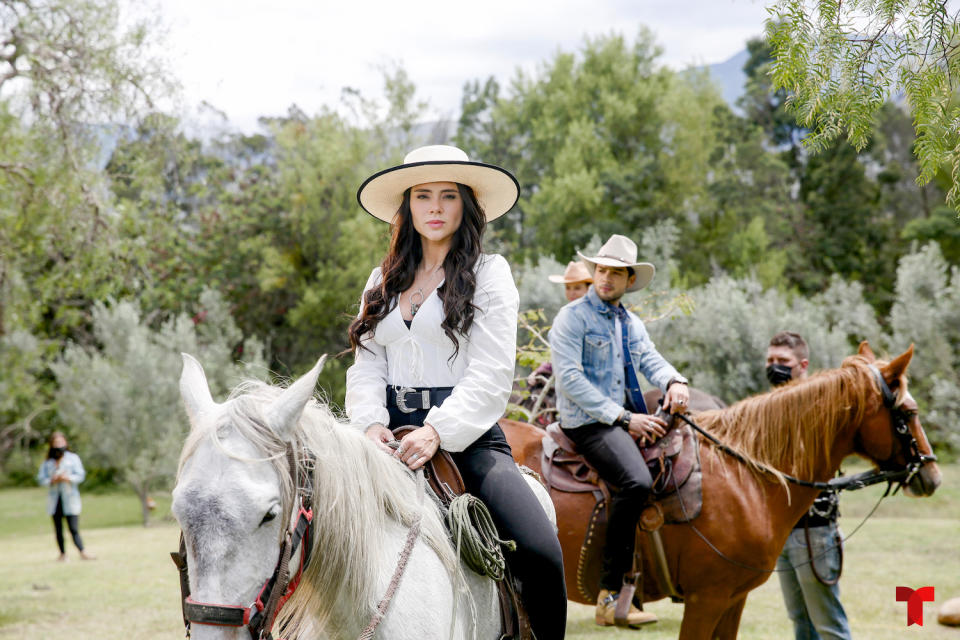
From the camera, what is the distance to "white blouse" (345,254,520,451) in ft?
9.08

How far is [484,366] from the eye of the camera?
9.21ft

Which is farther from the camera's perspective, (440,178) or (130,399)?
(130,399)

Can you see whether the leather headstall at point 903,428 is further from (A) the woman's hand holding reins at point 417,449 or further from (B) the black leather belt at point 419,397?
(A) the woman's hand holding reins at point 417,449

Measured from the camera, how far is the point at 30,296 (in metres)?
10.8

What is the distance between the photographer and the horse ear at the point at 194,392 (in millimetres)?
2236

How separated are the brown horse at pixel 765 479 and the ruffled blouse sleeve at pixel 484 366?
2.30 metres

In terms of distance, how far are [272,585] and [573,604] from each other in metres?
8.25

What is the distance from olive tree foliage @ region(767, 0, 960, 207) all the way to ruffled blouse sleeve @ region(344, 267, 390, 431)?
193 centimetres

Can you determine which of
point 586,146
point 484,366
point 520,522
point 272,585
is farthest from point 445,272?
A: point 586,146

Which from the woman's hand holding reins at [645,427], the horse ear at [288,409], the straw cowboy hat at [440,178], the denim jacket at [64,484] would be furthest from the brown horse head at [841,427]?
the denim jacket at [64,484]

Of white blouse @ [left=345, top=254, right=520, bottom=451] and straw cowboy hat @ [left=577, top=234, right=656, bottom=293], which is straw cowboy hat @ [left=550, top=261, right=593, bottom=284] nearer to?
straw cowboy hat @ [left=577, top=234, right=656, bottom=293]

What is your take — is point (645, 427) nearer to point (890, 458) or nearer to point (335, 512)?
point (890, 458)

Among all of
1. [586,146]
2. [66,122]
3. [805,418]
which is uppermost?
[586,146]

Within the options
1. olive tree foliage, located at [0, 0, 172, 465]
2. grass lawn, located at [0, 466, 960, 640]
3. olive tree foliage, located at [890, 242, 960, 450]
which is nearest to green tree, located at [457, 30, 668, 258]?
olive tree foliage, located at [890, 242, 960, 450]
